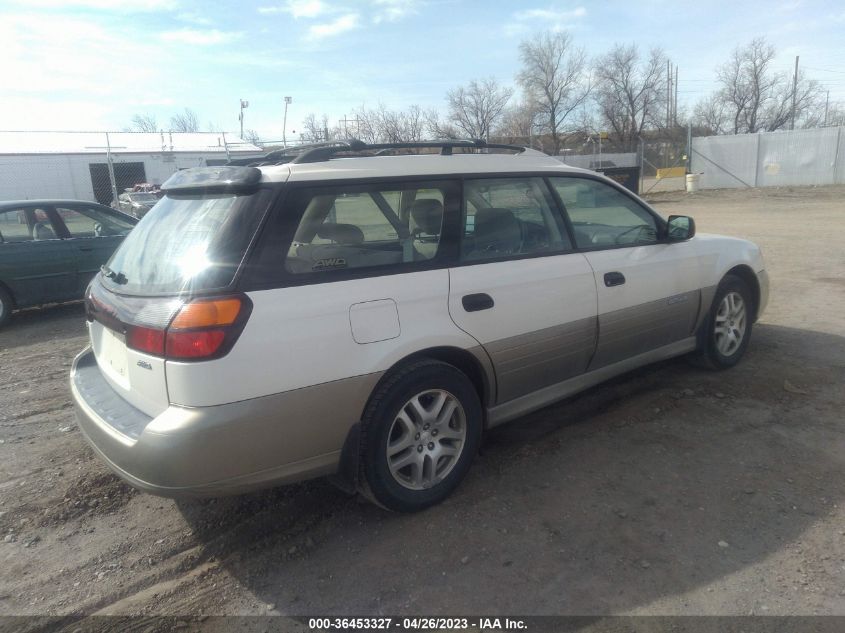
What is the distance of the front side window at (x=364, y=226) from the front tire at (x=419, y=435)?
23.0 inches

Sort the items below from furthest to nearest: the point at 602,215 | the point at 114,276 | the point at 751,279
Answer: the point at 751,279
the point at 602,215
the point at 114,276

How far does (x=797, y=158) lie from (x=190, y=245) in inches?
1211

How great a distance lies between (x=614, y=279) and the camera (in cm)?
391

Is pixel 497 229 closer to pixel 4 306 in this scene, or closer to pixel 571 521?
pixel 571 521

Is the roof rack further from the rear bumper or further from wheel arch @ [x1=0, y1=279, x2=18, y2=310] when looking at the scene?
wheel arch @ [x1=0, y1=279, x2=18, y2=310]

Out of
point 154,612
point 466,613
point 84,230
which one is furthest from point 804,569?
point 84,230

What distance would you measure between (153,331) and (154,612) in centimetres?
117

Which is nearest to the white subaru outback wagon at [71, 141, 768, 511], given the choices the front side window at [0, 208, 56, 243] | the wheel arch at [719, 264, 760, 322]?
the wheel arch at [719, 264, 760, 322]

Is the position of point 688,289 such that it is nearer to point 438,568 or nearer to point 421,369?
point 421,369

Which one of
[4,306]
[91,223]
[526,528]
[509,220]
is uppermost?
[509,220]

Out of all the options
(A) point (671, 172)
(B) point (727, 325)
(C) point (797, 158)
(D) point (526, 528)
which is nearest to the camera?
(D) point (526, 528)

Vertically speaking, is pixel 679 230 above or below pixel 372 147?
below

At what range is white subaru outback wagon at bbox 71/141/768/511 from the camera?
8.27ft

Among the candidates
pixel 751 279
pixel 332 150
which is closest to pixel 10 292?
pixel 332 150
